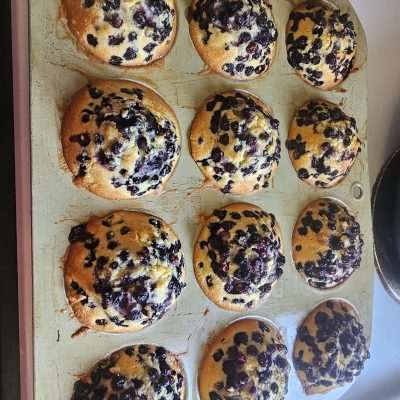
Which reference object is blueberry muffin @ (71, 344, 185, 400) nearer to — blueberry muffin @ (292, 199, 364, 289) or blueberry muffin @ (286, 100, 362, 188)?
blueberry muffin @ (292, 199, 364, 289)

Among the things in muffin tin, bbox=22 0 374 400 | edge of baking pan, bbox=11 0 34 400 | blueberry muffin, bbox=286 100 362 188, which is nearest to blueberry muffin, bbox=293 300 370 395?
muffin tin, bbox=22 0 374 400

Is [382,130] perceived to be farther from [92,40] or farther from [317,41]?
[92,40]

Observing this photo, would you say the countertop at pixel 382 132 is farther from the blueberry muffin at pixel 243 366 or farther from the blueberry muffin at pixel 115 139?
the blueberry muffin at pixel 115 139

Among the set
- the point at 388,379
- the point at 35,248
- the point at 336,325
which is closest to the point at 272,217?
the point at 336,325

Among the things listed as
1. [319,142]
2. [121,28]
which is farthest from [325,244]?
[121,28]

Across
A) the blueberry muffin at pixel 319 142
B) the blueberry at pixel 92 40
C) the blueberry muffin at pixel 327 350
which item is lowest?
the blueberry muffin at pixel 327 350

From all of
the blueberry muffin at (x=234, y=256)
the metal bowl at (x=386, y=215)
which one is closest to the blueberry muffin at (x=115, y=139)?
the blueberry muffin at (x=234, y=256)

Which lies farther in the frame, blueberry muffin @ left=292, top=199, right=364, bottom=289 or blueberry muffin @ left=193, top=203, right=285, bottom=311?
blueberry muffin @ left=292, top=199, right=364, bottom=289
